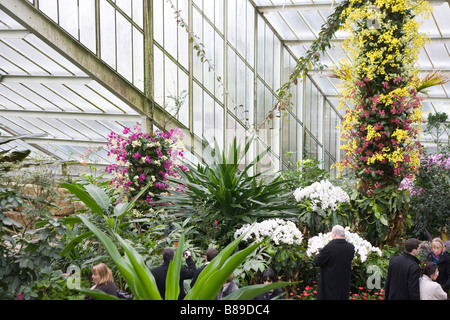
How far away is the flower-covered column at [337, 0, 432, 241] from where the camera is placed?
5.39 meters

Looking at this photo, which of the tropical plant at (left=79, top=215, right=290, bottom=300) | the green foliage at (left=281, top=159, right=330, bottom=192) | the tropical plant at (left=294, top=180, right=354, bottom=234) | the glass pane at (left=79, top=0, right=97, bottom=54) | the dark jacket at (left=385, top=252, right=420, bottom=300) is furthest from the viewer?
the glass pane at (left=79, top=0, right=97, bottom=54)

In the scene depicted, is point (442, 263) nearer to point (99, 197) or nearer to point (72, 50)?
point (99, 197)

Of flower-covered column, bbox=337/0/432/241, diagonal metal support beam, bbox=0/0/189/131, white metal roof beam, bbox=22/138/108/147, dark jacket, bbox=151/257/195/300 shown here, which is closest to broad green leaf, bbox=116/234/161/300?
dark jacket, bbox=151/257/195/300

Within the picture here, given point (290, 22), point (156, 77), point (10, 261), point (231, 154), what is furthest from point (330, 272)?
point (290, 22)

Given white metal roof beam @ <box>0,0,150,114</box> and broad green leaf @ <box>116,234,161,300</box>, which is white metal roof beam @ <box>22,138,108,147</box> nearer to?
white metal roof beam @ <box>0,0,150,114</box>

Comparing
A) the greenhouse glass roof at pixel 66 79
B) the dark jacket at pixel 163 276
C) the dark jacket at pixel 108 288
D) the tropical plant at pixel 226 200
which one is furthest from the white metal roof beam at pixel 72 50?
the dark jacket at pixel 108 288

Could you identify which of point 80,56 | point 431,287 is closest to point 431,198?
point 431,287

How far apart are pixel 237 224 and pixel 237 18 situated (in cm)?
760

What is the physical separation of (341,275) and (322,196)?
4.44ft

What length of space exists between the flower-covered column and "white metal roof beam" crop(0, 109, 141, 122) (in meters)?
4.50

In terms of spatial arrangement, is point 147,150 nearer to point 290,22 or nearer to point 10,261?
point 10,261

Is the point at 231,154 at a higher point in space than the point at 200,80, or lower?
lower

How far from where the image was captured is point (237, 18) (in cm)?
1172

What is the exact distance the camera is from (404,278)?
3709mm
